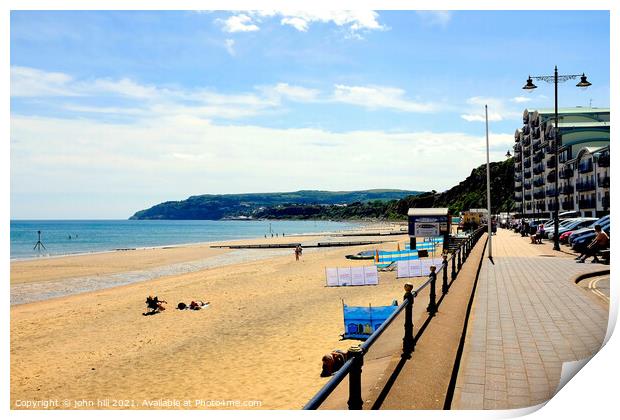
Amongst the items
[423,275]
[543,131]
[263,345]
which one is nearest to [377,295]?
[423,275]

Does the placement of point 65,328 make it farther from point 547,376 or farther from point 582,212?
point 582,212

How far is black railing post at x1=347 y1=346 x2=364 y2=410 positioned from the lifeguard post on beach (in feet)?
105

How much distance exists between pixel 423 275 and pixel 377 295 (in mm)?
6823

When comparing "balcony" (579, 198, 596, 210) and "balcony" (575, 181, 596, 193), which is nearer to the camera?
"balcony" (575, 181, 596, 193)

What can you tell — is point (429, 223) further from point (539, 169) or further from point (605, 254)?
point (539, 169)

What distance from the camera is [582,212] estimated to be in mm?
52625

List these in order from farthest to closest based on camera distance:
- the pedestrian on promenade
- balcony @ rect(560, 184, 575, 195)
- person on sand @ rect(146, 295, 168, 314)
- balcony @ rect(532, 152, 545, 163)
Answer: balcony @ rect(532, 152, 545, 163) < balcony @ rect(560, 184, 575, 195) < person on sand @ rect(146, 295, 168, 314) < the pedestrian on promenade

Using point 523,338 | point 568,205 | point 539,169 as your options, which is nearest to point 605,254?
point 523,338

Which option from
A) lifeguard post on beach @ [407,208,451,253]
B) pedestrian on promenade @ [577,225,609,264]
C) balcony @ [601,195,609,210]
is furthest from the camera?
balcony @ [601,195,609,210]

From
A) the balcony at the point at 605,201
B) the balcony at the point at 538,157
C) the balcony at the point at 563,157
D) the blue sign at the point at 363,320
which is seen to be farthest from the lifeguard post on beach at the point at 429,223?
the balcony at the point at 538,157

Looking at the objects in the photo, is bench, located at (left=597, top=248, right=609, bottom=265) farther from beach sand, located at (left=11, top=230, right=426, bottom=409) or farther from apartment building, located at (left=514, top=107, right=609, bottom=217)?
apartment building, located at (left=514, top=107, right=609, bottom=217)

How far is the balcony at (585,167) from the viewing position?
50.5m

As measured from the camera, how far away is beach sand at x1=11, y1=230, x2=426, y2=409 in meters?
11.7

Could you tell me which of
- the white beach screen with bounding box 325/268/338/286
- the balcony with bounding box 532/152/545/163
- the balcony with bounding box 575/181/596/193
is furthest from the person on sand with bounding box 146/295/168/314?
the balcony with bounding box 532/152/545/163
